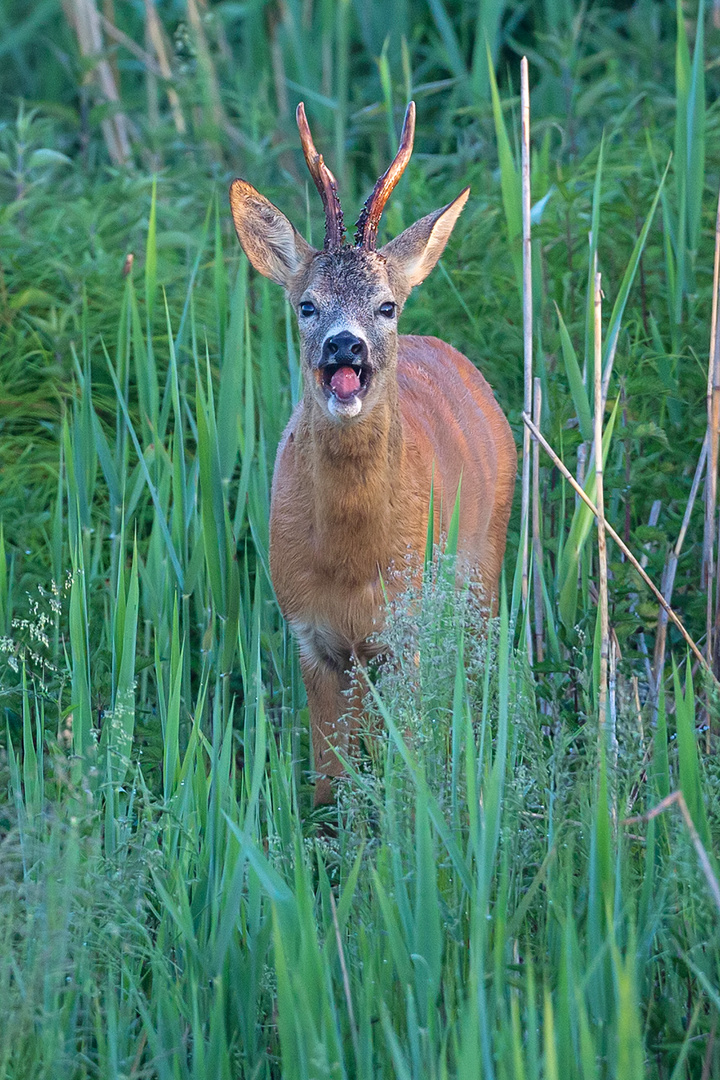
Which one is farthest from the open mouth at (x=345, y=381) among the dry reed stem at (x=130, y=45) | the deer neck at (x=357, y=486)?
the dry reed stem at (x=130, y=45)

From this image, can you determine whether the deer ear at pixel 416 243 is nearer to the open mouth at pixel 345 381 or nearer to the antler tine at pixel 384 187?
the antler tine at pixel 384 187

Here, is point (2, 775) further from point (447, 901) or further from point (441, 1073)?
point (441, 1073)

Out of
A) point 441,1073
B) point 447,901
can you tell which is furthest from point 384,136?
point 441,1073

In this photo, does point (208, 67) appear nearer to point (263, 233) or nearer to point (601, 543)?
point (263, 233)

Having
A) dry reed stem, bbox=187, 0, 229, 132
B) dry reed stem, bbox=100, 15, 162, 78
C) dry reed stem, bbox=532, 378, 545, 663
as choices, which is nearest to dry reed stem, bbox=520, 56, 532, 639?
dry reed stem, bbox=532, 378, 545, 663

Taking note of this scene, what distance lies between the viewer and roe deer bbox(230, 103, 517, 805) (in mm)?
3973

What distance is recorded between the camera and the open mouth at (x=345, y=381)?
3824 millimetres

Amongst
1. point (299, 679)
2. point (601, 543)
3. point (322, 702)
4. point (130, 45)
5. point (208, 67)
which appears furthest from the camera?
point (130, 45)

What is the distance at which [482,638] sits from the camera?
3.17m

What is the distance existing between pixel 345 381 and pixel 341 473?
33 cm

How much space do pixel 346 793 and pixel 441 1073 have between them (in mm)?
915

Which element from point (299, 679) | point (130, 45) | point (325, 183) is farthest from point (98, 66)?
point (299, 679)

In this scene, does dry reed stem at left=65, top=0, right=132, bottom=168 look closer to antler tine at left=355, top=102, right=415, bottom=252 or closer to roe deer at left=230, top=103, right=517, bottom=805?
roe deer at left=230, top=103, right=517, bottom=805

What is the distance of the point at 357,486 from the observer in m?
4.08
